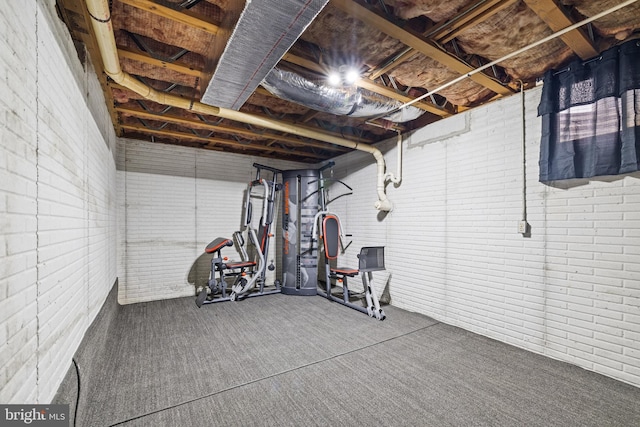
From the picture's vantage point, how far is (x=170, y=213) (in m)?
4.71

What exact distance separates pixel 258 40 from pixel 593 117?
286cm

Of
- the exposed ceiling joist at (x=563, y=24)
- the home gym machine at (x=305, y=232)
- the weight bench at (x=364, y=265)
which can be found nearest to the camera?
the exposed ceiling joist at (x=563, y=24)

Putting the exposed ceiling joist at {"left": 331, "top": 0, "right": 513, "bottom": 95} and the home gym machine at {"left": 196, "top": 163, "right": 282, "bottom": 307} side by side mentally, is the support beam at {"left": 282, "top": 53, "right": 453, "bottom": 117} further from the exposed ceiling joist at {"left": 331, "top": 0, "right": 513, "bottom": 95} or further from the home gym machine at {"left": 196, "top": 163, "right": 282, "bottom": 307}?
the home gym machine at {"left": 196, "top": 163, "right": 282, "bottom": 307}

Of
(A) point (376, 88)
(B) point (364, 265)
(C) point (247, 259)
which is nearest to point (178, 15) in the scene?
(A) point (376, 88)

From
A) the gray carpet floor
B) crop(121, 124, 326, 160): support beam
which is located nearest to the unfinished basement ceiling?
crop(121, 124, 326, 160): support beam

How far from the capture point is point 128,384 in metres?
2.15

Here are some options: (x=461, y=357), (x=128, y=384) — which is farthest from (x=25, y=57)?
(x=461, y=357)

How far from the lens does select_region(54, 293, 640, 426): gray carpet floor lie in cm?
181

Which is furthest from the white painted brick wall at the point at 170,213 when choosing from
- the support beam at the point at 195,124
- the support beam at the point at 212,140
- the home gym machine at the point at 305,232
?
the home gym machine at the point at 305,232

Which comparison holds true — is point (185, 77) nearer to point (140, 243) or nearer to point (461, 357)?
point (140, 243)

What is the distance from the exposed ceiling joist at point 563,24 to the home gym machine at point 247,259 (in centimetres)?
395

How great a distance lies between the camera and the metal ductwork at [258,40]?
Answer: 147 cm

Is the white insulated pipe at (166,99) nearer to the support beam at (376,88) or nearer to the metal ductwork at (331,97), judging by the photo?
the metal ductwork at (331,97)

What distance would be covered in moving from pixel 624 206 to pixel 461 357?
1.88 metres
